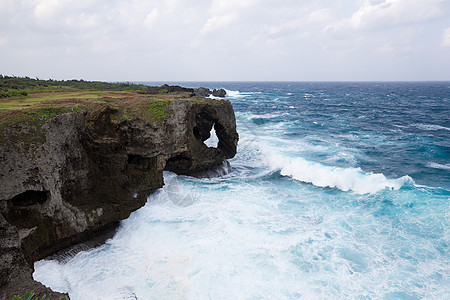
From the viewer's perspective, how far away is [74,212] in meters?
11.6

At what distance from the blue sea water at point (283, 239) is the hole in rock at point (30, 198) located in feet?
8.31

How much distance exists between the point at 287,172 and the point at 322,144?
403 inches

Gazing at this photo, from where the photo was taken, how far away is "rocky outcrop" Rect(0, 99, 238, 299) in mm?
9594

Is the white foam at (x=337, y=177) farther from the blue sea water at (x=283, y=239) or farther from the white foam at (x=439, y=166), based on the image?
the white foam at (x=439, y=166)

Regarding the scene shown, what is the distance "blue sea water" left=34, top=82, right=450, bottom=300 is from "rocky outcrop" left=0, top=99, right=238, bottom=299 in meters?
1.36

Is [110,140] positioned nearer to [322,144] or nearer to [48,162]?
[48,162]

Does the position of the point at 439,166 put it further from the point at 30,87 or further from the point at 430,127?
the point at 30,87

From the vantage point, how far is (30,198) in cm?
1067

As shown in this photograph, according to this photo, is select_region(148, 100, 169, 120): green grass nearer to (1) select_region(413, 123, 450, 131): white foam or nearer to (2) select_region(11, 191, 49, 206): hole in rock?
(2) select_region(11, 191, 49, 206): hole in rock

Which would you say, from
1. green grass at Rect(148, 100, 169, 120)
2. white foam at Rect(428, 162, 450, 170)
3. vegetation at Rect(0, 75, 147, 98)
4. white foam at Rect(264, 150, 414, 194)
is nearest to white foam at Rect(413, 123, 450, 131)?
white foam at Rect(428, 162, 450, 170)

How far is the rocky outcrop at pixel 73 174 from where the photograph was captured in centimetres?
959

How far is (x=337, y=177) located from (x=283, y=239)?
899 centimetres

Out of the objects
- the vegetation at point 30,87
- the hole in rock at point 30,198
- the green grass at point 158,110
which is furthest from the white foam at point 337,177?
the vegetation at point 30,87

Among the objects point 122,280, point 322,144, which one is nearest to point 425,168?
point 322,144
